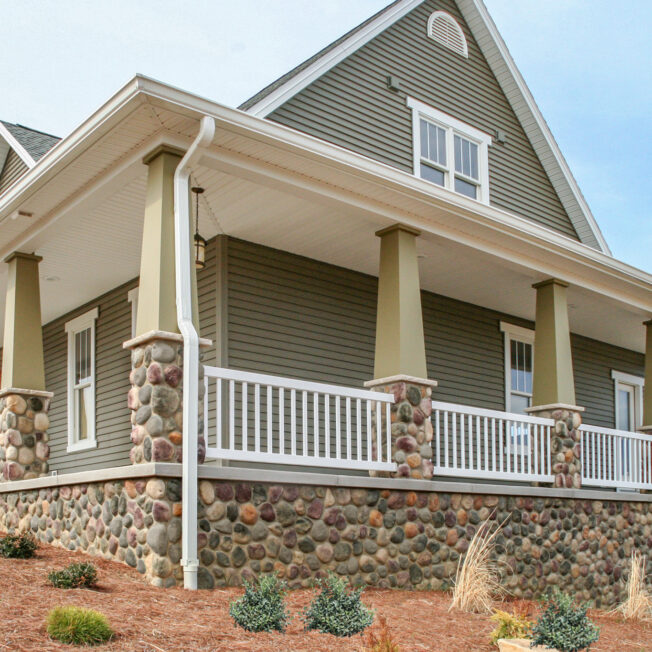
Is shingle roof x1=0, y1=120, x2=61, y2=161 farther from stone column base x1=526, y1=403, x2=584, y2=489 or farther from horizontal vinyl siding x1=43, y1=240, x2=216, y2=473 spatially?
stone column base x1=526, y1=403, x2=584, y2=489

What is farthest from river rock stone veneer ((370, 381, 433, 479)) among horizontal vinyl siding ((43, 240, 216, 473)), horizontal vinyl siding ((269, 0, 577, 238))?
horizontal vinyl siding ((43, 240, 216, 473))

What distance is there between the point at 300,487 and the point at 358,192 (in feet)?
10.3

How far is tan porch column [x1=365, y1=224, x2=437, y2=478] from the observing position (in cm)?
898

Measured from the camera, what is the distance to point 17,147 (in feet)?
44.7

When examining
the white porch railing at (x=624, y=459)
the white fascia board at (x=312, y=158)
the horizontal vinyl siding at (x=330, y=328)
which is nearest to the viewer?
the white fascia board at (x=312, y=158)

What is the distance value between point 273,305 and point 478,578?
432 centimetres

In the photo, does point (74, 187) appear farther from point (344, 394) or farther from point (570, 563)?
point (570, 563)

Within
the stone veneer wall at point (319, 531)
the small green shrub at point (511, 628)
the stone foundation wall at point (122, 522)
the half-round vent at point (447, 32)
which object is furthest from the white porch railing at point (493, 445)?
the half-round vent at point (447, 32)

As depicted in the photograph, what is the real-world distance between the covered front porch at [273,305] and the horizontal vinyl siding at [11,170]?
219 cm

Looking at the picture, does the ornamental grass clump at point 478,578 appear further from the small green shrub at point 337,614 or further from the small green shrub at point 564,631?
the small green shrub at point 337,614

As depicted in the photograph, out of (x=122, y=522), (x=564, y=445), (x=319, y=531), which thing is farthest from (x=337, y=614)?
(x=564, y=445)

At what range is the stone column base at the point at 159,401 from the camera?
706 centimetres

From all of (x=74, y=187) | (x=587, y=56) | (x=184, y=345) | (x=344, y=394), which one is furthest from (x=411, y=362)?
(x=587, y=56)

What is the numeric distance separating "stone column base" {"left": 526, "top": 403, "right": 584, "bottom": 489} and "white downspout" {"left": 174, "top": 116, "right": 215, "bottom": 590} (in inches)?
212
